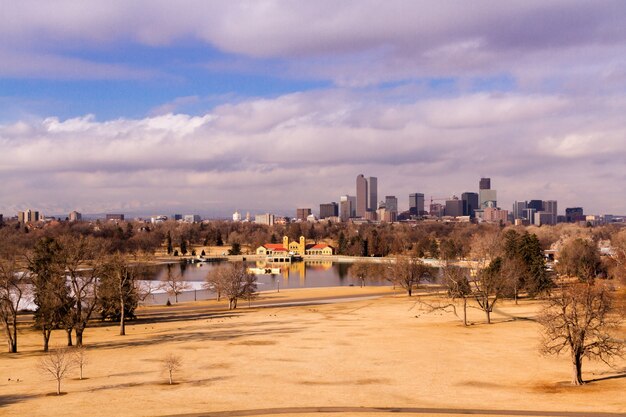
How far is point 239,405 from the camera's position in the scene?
97.0 ft

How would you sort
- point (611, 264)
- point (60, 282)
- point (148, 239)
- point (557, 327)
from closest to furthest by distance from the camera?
point (557, 327)
point (60, 282)
point (611, 264)
point (148, 239)

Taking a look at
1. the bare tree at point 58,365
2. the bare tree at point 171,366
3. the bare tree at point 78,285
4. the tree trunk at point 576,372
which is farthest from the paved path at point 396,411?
the bare tree at point 78,285

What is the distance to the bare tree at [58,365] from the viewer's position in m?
33.2

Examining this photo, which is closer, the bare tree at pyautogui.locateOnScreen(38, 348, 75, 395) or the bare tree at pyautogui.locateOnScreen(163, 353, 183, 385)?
the bare tree at pyautogui.locateOnScreen(38, 348, 75, 395)

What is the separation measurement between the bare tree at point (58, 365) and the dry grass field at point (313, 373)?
23.9 inches

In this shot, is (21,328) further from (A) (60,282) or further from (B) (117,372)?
(B) (117,372)

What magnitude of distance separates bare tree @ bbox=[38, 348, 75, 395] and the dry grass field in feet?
1.99

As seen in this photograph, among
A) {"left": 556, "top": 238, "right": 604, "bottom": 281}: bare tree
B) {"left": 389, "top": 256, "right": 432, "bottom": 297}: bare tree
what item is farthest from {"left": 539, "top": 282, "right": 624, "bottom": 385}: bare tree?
{"left": 556, "top": 238, "right": 604, "bottom": 281}: bare tree

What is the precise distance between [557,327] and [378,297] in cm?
5340

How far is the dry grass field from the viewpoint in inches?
1175

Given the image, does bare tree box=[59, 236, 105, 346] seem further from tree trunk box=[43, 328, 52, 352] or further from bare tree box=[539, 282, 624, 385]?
bare tree box=[539, 282, 624, 385]

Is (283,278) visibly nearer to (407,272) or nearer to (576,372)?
(407,272)

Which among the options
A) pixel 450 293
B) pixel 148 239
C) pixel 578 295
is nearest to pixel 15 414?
pixel 578 295

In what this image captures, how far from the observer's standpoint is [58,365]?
1334 inches
